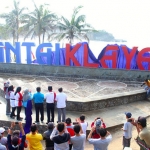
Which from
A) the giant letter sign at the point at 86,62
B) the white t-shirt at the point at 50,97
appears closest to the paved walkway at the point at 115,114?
the white t-shirt at the point at 50,97

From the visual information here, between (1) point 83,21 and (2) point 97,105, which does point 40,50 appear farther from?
(1) point 83,21

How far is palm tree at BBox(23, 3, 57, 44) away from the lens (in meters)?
28.1

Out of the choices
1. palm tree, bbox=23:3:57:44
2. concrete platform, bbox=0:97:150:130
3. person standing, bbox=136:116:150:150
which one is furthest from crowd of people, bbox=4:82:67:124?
palm tree, bbox=23:3:57:44

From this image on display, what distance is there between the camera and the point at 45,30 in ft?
95.7

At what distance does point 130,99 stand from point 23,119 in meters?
5.19

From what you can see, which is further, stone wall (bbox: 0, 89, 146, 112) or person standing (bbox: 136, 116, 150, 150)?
stone wall (bbox: 0, 89, 146, 112)

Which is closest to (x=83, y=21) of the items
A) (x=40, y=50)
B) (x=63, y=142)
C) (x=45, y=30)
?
(x=45, y=30)

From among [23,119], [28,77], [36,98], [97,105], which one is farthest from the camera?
[28,77]

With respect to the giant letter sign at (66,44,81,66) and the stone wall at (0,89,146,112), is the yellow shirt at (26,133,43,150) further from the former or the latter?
the giant letter sign at (66,44,81,66)

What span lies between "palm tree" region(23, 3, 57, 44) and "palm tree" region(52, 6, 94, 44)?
1.58 metres

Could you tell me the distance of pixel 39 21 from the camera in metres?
28.1

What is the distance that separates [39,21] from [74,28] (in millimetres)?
4642

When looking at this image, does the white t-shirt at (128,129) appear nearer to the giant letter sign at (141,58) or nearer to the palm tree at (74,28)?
the giant letter sign at (141,58)

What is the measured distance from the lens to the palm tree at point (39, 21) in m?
28.1
